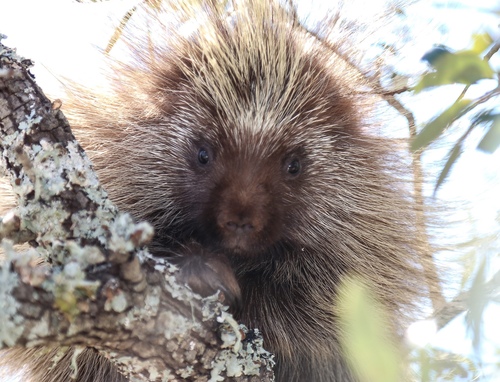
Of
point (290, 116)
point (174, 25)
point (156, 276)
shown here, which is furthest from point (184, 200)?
point (156, 276)

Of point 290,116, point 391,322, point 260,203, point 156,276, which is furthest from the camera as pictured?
point 391,322

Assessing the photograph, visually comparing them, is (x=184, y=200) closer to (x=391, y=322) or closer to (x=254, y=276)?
(x=254, y=276)

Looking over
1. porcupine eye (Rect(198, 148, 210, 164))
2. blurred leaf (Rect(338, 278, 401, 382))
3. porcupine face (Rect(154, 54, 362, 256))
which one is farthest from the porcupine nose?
blurred leaf (Rect(338, 278, 401, 382))

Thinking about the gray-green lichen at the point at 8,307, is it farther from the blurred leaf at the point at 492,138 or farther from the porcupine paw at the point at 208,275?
the blurred leaf at the point at 492,138

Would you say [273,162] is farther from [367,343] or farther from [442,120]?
[367,343]

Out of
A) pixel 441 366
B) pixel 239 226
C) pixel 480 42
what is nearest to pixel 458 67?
pixel 480 42

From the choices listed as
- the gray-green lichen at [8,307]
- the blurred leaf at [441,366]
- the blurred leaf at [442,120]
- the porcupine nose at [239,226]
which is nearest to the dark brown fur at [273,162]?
the porcupine nose at [239,226]
